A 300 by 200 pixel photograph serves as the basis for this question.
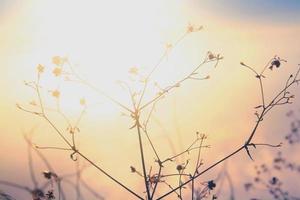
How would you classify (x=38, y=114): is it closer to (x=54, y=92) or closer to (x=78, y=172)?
(x=54, y=92)

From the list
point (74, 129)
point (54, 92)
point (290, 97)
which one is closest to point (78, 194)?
point (74, 129)

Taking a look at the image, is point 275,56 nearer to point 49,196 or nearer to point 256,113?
point 256,113

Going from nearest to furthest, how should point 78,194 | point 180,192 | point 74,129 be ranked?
point 78,194
point 74,129
point 180,192

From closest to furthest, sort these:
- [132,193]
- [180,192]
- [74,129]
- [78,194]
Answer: [78,194] → [132,193] → [74,129] → [180,192]

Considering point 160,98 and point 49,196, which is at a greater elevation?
point 160,98

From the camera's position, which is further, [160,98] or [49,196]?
[160,98]

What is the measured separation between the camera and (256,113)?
5785 mm

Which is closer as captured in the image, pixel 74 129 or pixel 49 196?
pixel 49 196

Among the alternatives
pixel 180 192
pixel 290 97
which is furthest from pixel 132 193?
pixel 290 97

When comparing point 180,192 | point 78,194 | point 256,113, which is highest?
point 256,113

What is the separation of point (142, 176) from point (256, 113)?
197 centimetres

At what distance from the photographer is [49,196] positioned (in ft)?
18.4

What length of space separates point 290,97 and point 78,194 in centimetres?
345

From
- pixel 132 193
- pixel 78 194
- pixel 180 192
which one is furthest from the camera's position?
pixel 180 192
